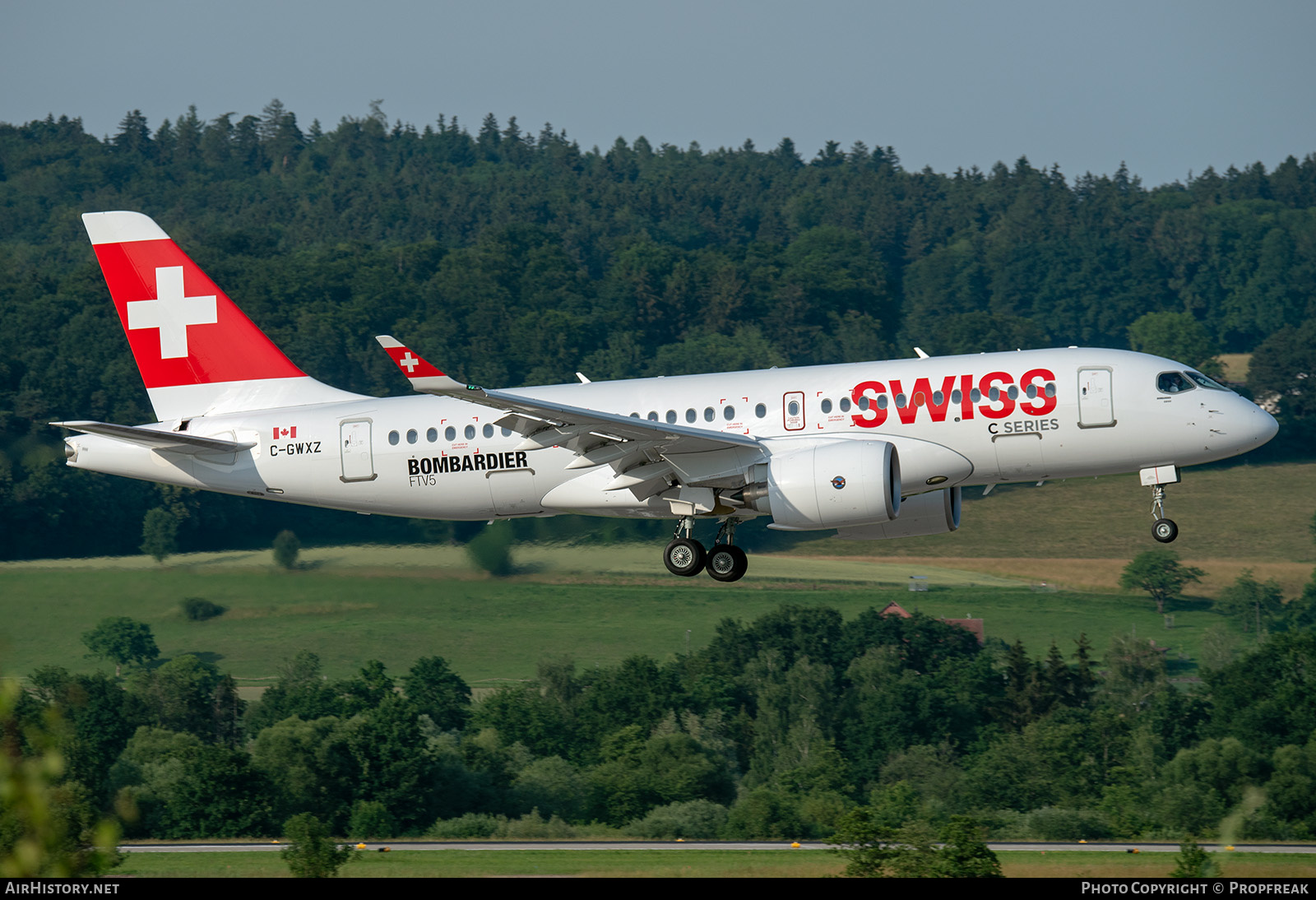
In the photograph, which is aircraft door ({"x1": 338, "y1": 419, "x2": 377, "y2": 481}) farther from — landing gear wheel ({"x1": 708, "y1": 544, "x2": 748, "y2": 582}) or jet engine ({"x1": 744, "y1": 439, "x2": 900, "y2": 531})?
jet engine ({"x1": 744, "y1": 439, "x2": 900, "y2": 531})

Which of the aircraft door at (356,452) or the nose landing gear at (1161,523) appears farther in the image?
the aircraft door at (356,452)

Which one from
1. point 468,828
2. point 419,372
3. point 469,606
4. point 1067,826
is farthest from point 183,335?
point 1067,826

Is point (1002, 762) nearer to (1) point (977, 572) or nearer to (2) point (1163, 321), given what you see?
(1) point (977, 572)

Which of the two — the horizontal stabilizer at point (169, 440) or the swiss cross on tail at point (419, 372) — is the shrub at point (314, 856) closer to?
the horizontal stabilizer at point (169, 440)

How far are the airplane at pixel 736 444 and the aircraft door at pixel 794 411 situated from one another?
4 cm

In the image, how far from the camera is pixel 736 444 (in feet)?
99.3

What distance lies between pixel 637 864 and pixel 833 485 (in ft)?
107

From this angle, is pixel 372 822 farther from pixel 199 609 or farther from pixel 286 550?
pixel 286 550

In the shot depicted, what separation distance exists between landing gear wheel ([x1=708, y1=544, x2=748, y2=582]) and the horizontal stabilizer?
11.5m

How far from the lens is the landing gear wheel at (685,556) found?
3262 centimetres

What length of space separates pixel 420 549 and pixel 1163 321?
156 m

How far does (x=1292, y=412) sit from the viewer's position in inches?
5551

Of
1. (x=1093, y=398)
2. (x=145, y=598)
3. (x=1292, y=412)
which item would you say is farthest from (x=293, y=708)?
(x=1292, y=412)

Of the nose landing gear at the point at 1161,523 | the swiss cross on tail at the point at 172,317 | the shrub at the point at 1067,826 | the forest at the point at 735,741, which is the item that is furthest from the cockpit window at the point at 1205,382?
the shrub at the point at 1067,826
